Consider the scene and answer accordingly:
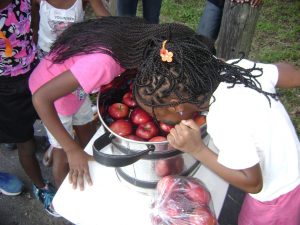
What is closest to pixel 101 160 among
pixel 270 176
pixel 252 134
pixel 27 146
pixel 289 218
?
pixel 252 134

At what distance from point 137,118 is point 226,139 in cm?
37

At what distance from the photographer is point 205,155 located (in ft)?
4.09

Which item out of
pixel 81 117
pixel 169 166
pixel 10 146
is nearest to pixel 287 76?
pixel 169 166

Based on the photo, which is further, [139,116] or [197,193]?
[139,116]

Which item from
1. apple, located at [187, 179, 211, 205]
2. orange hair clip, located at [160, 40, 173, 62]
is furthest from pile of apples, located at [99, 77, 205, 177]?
orange hair clip, located at [160, 40, 173, 62]

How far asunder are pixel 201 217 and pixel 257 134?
32cm

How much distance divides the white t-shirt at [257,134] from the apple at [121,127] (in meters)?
0.29

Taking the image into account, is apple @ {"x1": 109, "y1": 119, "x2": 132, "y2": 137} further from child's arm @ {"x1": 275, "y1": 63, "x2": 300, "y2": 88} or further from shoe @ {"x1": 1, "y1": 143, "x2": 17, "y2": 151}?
shoe @ {"x1": 1, "y1": 143, "x2": 17, "y2": 151}

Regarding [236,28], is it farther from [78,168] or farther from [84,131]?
[78,168]

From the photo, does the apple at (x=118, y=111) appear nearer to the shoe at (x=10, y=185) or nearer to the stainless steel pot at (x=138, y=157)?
the stainless steel pot at (x=138, y=157)

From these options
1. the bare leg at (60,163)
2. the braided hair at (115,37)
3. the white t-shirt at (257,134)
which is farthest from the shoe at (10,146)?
the white t-shirt at (257,134)

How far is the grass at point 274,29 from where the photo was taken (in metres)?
3.01

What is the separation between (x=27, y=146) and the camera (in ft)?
6.68

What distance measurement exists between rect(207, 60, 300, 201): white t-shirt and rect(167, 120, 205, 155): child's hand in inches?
1.9
